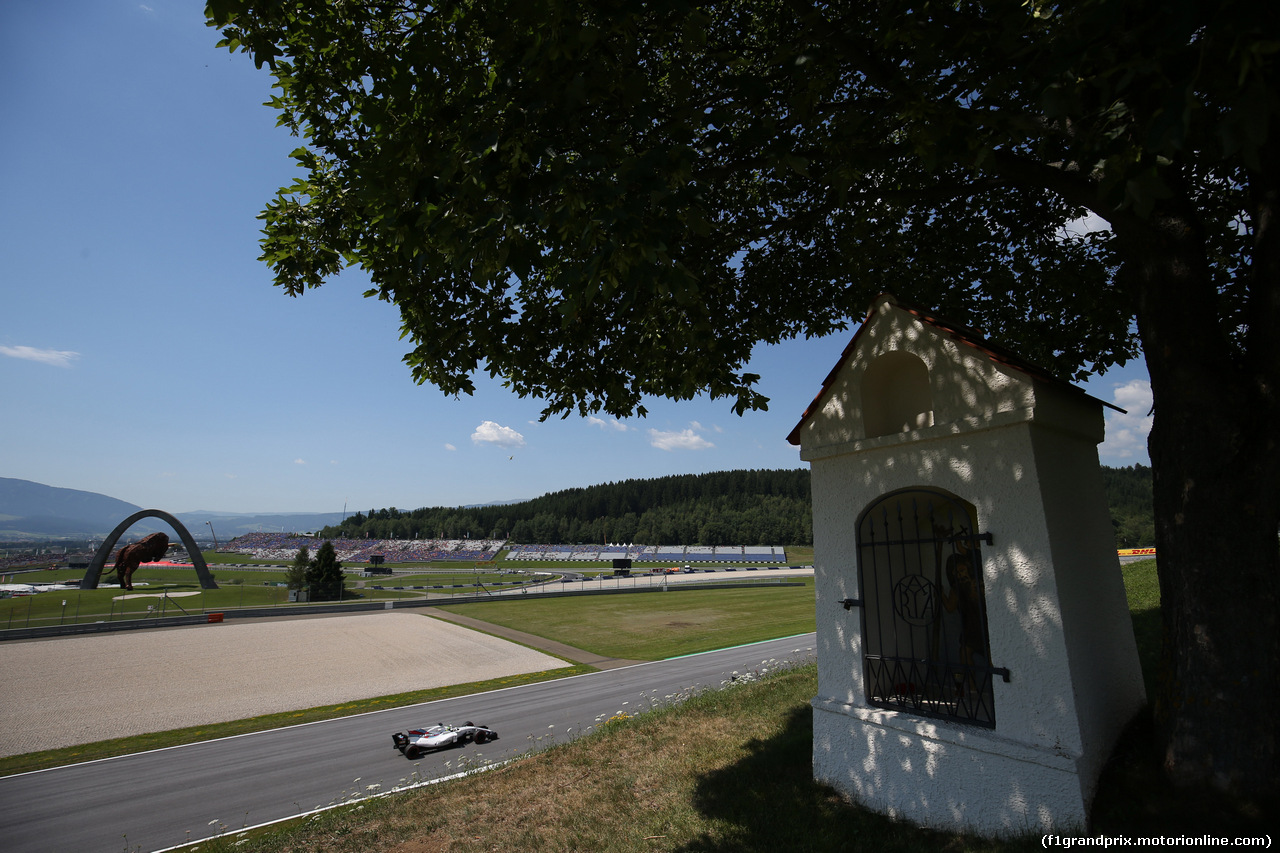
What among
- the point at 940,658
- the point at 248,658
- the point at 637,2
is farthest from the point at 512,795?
the point at 248,658

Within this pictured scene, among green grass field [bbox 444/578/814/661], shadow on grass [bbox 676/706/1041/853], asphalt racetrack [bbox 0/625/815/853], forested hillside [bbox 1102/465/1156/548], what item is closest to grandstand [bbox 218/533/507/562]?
green grass field [bbox 444/578/814/661]

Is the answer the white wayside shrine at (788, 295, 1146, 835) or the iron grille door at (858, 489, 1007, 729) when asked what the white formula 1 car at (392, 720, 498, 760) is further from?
the iron grille door at (858, 489, 1007, 729)

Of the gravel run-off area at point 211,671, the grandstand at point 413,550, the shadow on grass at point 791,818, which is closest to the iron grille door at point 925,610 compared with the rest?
the shadow on grass at point 791,818

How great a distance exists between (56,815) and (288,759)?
425 centimetres

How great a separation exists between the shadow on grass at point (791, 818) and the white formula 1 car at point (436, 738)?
10101 mm

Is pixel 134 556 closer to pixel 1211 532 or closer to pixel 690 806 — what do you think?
pixel 690 806

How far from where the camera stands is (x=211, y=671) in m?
26.2

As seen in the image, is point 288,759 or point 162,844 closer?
point 162,844

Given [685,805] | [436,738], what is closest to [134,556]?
[436,738]

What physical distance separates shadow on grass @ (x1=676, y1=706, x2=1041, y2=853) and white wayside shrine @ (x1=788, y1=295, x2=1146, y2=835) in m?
0.22

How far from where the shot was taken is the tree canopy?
12.6ft

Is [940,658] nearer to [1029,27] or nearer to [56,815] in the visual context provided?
[1029,27]

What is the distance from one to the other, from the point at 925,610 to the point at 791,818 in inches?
100

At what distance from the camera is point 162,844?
33.3 feet
